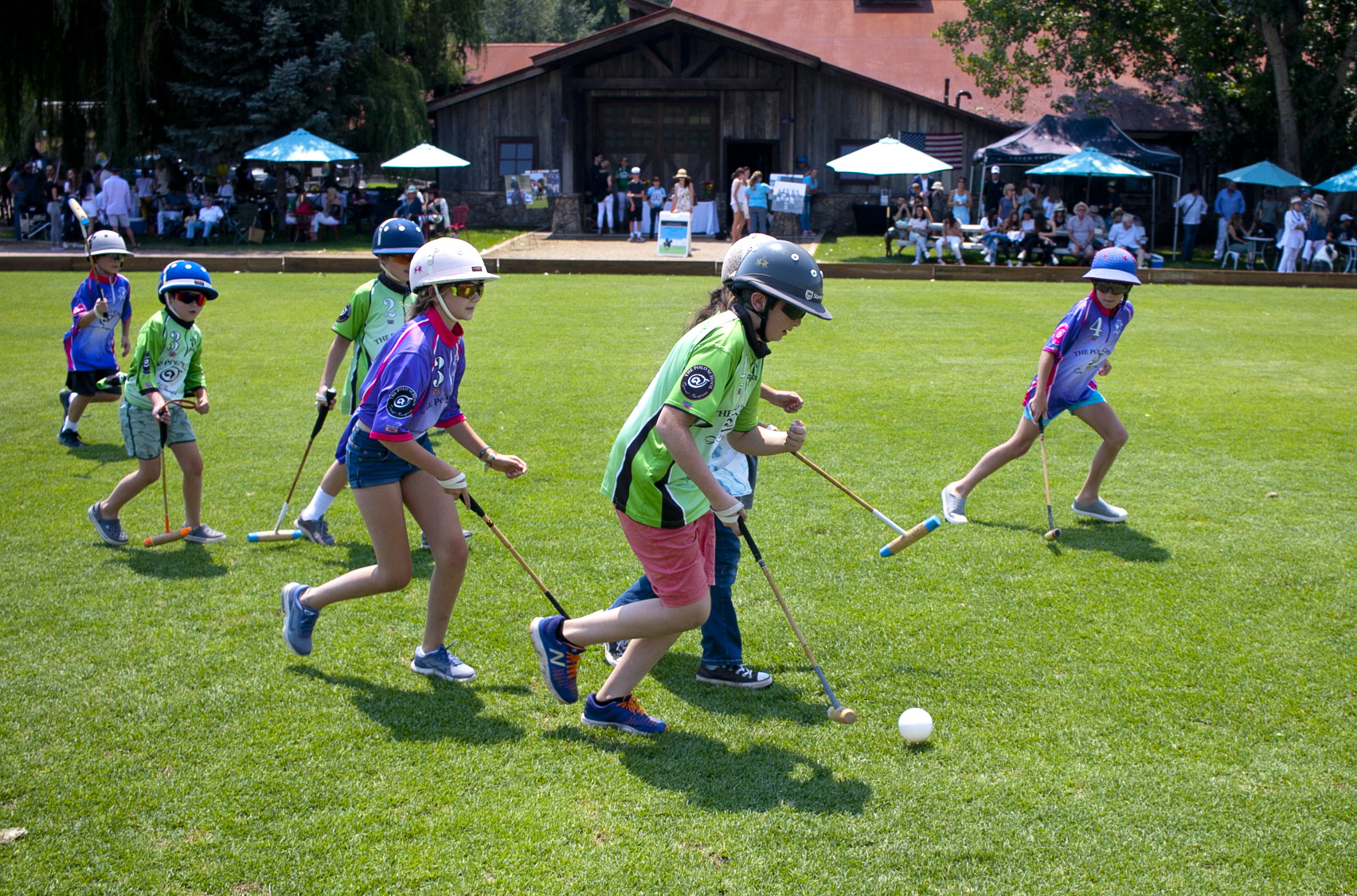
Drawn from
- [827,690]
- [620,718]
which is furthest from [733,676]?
[620,718]

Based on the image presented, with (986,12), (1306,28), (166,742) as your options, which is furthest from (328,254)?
(1306,28)

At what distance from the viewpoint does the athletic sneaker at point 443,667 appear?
488 centimetres

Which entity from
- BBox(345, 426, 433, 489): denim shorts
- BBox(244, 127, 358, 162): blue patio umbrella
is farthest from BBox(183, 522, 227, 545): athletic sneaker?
BBox(244, 127, 358, 162): blue patio umbrella

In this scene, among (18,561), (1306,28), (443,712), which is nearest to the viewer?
(443,712)

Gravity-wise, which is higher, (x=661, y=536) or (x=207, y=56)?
(x=207, y=56)

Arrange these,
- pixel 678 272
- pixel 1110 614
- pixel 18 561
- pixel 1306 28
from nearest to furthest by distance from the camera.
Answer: pixel 1110 614
pixel 18 561
pixel 678 272
pixel 1306 28

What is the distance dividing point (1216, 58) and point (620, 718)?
2986 cm

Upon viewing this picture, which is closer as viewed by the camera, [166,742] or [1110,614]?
[166,742]

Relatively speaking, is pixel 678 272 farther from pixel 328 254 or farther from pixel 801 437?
pixel 801 437

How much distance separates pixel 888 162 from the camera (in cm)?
2519

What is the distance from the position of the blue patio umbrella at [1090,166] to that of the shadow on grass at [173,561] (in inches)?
868

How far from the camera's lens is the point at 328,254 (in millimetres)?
24391

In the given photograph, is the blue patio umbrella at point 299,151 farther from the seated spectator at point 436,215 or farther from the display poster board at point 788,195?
the display poster board at point 788,195

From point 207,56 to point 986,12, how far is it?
19.9 m
